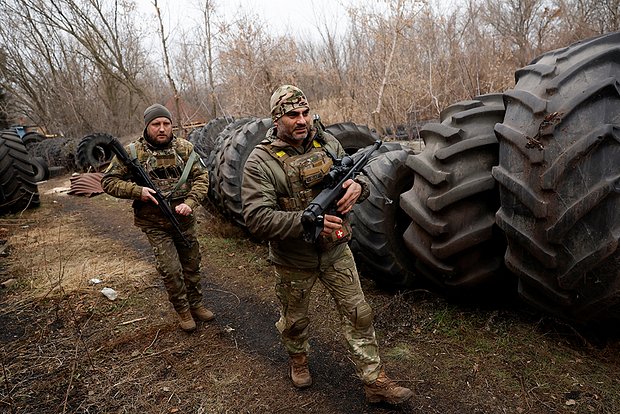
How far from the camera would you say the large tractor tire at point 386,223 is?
9.97 feet

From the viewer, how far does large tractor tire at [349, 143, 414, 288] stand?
120 inches

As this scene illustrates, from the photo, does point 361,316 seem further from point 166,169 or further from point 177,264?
point 166,169

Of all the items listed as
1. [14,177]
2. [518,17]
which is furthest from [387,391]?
[518,17]

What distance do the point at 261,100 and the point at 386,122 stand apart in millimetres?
3621

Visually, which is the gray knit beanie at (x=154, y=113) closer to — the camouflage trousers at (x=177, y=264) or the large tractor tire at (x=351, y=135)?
the camouflage trousers at (x=177, y=264)

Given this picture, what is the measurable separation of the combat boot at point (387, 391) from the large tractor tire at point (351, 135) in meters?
3.26

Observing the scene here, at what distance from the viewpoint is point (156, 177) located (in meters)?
3.20

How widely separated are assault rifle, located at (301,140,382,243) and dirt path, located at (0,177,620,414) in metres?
1.04

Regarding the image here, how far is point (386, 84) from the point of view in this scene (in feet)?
27.9

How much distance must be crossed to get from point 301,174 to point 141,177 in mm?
1533

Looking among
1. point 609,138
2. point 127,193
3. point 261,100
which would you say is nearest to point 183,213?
point 127,193

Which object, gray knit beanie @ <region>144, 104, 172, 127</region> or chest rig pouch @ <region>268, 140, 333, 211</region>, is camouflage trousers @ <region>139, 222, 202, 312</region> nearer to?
gray knit beanie @ <region>144, 104, 172, 127</region>

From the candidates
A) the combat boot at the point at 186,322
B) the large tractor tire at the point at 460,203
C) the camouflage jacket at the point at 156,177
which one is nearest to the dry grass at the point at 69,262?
the combat boot at the point at 186,322

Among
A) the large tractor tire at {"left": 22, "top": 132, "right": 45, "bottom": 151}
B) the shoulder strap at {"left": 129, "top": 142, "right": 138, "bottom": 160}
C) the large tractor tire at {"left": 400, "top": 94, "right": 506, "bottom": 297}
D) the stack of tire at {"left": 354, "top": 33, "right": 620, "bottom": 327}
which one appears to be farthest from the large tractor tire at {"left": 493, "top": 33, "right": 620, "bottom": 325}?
the large tractor tire at {"left": 22, "top": 132, "right": 45, "bottom": 151}
